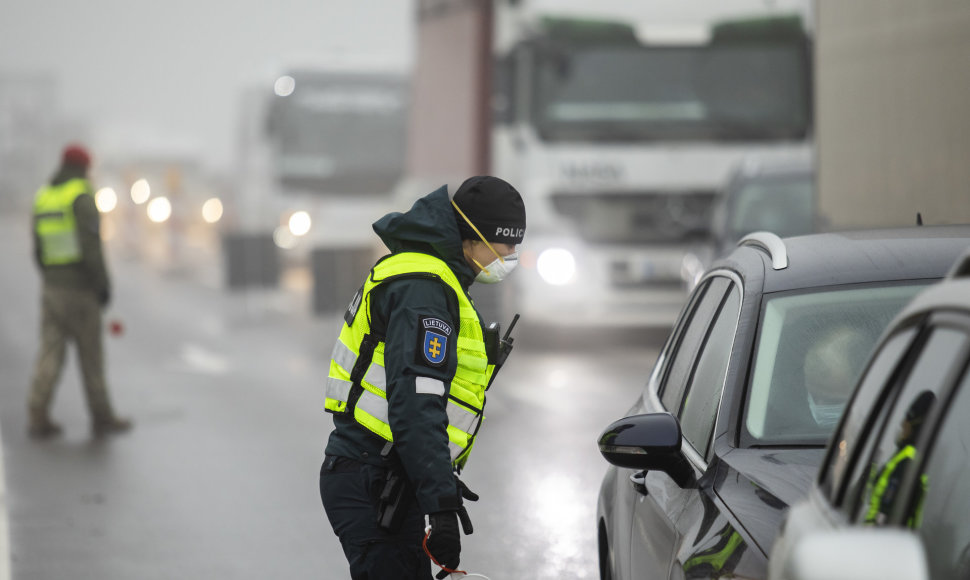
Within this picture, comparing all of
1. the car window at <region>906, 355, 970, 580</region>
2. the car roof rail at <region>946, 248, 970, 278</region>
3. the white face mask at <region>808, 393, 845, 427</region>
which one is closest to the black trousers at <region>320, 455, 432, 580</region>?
the white face mask at <region>808, 393, 845, 427</region>

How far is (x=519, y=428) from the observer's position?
446 inches

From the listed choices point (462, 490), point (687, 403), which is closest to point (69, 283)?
point (462, 490)

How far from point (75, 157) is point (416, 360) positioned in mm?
8102

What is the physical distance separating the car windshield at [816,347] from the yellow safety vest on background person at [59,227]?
26.3 ft

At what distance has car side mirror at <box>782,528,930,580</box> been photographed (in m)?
1.91

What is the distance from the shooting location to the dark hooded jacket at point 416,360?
3963 mm

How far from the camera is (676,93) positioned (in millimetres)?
15594

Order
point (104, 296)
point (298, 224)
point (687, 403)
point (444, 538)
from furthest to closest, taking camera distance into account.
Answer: point (298, 224) < point (104, 296) < point (687, 403) < point (444, 538)

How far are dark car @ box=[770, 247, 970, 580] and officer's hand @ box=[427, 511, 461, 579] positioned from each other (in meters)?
1.25

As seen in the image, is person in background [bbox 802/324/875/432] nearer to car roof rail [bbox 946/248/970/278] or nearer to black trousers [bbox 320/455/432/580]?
black trousers [bbox 320/455/432/580]

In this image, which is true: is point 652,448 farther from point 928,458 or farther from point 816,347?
point 928,458

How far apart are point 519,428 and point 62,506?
3.58 metres

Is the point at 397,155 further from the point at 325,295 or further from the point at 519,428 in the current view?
the point at 519,428

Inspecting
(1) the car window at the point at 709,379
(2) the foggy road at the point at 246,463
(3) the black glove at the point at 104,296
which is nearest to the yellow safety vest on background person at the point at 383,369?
(1) the car window at the point at 709,379
